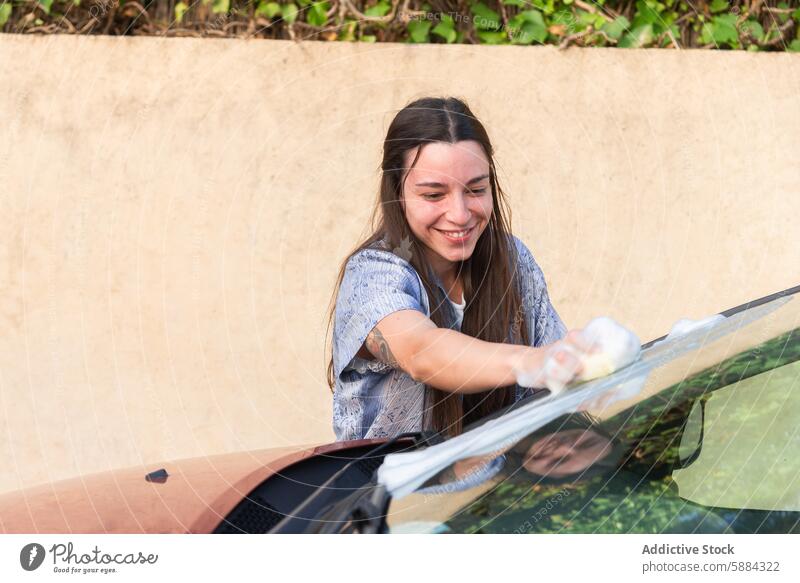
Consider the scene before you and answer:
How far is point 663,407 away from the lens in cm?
134

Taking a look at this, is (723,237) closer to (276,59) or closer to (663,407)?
(276,59)

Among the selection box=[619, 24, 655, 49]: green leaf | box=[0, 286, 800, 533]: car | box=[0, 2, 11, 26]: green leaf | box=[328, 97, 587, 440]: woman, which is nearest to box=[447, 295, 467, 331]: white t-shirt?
box=[328, 97, 587, 440]: woman

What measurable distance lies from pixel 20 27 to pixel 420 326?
1748 millimetres

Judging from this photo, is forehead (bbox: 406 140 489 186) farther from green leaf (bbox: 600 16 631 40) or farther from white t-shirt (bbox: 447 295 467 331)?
green leaf (bbox: 600 16 631 40)

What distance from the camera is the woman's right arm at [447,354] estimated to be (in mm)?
1355

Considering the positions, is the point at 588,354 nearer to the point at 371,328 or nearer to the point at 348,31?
the point at 371,328

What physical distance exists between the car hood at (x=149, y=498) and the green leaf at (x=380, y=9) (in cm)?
151

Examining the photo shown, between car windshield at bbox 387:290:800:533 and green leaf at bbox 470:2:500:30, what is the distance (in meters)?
1.42

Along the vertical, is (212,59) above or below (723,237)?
above

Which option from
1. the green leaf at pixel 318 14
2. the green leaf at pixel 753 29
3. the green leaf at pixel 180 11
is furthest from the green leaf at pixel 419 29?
the green leaf at pixel 753 29

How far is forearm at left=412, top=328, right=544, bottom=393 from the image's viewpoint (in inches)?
53.5

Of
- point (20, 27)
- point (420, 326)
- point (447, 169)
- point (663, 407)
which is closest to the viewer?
point (663, 407)

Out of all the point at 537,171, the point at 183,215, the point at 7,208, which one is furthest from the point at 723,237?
the point at 7,208

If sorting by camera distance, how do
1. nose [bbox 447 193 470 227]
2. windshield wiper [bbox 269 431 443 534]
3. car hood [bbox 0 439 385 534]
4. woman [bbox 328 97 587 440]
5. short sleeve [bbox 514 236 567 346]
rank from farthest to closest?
1. short sleeve [bbox 514 236 567 346]
2. nose [bbox 447 193 470 227]
3. woman [bbox 328 97 587 440]
4. car hood [bbox 0 439 385 534]
5. windshield wiper [bbox 269 431 443 534]
